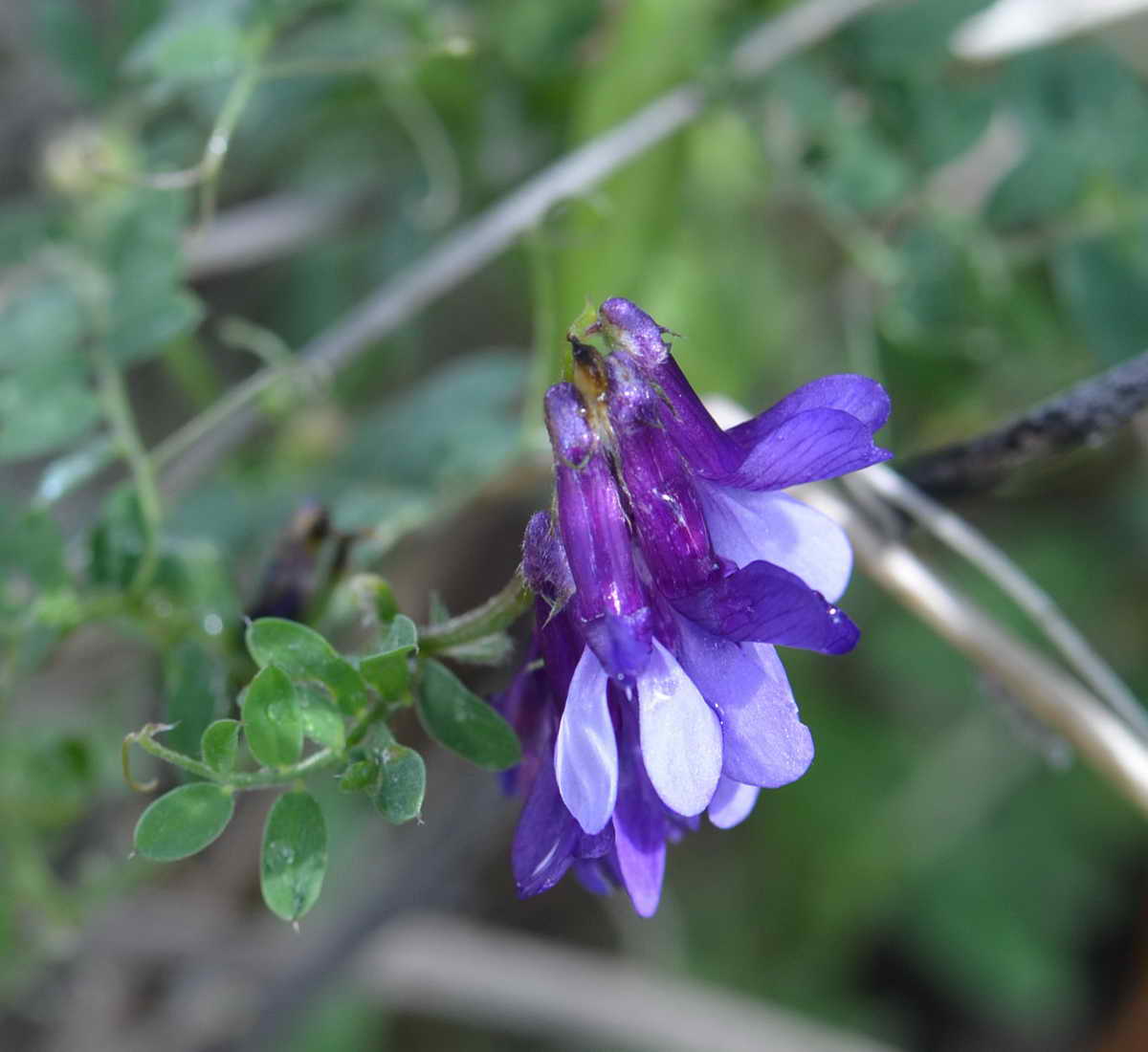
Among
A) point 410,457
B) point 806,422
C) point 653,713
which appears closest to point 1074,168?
point 410,457

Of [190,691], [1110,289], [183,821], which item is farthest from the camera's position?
[1110,289]

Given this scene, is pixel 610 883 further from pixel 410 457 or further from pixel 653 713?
pixel 410 457

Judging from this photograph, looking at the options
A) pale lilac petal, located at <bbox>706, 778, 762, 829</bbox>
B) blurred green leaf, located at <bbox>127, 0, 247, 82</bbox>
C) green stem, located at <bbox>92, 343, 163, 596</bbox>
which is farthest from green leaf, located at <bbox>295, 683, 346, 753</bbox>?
blurred green leaf, located at <bbox>127, 0, 247, 82</bbox>

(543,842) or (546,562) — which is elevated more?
(546,562)

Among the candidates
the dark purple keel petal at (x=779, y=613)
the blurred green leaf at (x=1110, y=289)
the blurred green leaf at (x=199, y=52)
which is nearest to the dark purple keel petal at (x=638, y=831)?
the dark purple keel petal at (x=779, y=613)

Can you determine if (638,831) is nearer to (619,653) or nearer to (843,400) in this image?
(619,653)

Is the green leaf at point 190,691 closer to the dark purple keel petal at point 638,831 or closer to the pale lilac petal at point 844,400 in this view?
the dark purple keel petal at point 638,831

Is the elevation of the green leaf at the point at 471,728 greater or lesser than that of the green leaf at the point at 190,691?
lesser

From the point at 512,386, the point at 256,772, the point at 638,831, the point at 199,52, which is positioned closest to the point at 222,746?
the point at 256,772
